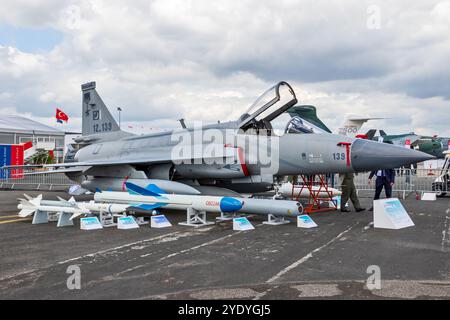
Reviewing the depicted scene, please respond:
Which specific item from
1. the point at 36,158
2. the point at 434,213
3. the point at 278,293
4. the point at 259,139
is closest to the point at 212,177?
the point at 259,139

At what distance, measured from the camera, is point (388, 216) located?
8117 millimetres

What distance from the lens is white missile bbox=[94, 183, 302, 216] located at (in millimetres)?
8516

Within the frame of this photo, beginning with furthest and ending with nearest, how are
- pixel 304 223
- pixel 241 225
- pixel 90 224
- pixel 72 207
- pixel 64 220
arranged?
pixel 72 207 < pixel 64 220 < pixel 90 224 < pixel 304 223 < pixel 241 225

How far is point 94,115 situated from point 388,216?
1225cm

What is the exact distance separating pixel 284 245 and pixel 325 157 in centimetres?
364

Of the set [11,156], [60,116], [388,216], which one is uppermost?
[60,116]

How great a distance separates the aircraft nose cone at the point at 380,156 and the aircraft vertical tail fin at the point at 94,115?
10.0m

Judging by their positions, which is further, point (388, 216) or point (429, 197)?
point (429, 197)

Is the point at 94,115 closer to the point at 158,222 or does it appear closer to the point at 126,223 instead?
the point at 126,223

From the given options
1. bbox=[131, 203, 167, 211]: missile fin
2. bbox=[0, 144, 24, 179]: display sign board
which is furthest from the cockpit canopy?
bbox=[0, 144, 24, 179]: display sign board

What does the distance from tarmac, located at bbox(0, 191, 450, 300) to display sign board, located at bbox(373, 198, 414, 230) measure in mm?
256

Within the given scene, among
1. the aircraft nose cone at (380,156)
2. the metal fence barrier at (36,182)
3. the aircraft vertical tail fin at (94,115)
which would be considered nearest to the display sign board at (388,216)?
the aircraft nose cone at (380,156)

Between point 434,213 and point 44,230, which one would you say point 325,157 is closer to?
point 434,213

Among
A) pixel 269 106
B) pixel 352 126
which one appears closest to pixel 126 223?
pixel 269 106
